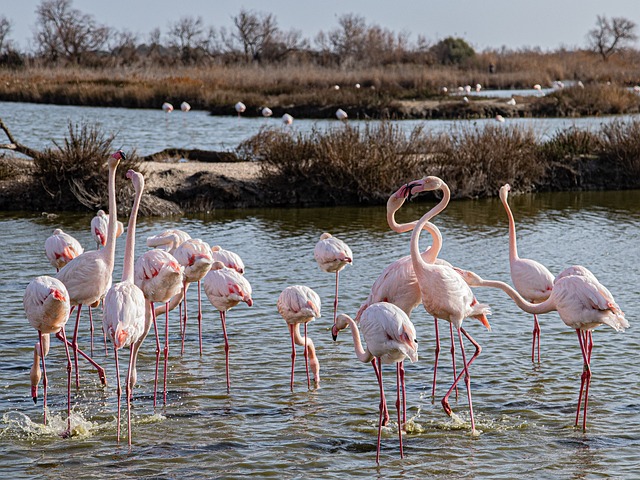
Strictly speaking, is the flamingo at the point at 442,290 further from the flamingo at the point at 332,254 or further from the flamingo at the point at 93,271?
the flamingo at the point at 332,254

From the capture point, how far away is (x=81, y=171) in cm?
1373

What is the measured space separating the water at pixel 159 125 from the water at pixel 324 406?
9542mm

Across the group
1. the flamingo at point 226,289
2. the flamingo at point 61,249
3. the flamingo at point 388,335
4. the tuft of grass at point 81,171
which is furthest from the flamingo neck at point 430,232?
the tuft of grass at point 81,171

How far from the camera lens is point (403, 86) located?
118 ft

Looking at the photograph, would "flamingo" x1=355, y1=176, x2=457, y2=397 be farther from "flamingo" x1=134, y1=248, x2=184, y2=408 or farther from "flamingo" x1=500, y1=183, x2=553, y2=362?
"flamingo" x1=134, y1=248, x2=184, y2=408

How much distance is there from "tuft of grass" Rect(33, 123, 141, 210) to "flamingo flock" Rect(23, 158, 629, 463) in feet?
22.5

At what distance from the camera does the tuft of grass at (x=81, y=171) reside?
1358cm

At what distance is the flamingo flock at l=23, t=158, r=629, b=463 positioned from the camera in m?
5.28

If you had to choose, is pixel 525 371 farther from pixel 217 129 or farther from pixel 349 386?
pixel 217 129

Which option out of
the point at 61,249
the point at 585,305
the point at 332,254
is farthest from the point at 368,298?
the point at 61,249

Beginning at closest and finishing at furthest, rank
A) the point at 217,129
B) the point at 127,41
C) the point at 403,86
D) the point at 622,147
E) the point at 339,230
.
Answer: the point at 339,230, the point at 622,147, the point at 217,129, the point at 403,86, the point at 127,41

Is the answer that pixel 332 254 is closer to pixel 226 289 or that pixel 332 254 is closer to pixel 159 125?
pixel 226 289

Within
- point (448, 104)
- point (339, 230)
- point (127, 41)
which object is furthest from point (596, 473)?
point (127, 41)

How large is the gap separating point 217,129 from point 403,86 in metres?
12.5
